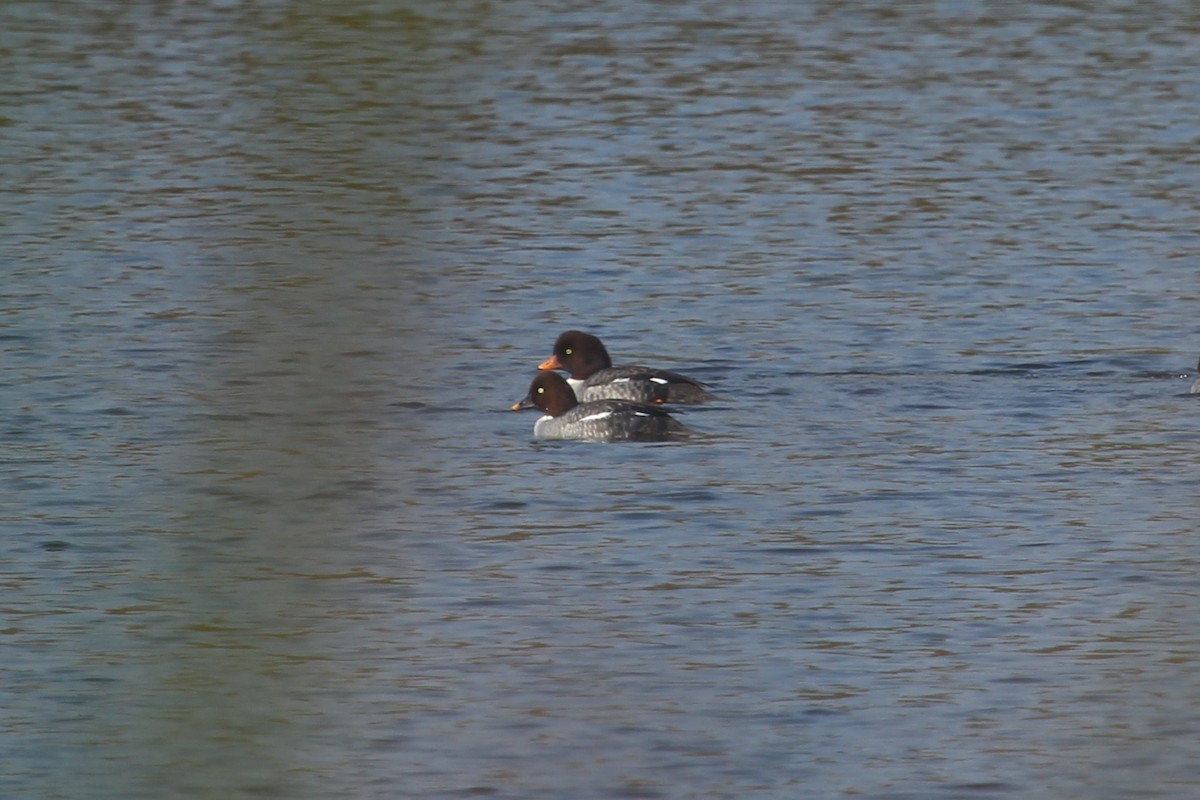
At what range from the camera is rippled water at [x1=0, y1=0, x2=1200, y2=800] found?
2.35 metres

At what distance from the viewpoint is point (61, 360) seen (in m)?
14.2

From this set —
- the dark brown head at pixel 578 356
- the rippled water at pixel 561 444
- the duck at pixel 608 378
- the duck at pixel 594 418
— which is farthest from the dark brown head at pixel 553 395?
the dark brown head at pixel 578 356

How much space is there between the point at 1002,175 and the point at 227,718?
1953 cm

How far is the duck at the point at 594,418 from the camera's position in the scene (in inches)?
505

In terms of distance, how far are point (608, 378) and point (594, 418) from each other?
0.73 m

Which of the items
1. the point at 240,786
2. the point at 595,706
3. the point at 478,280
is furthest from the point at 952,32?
the point at 240,786

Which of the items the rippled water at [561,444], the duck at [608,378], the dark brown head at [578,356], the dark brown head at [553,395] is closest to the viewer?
the rippled water at [561,444]

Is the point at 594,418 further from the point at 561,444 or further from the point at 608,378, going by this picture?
the point at 608,378

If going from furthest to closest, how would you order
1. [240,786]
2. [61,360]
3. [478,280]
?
[478,280] → [61,360] → [240,786]

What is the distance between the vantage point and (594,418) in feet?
42.7

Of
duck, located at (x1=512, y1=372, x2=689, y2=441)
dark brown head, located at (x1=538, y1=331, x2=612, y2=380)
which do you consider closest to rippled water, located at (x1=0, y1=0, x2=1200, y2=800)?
duck, located at (x1=512, y1=372, x2=689, y2=441)

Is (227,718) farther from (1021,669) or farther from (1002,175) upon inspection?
(1002,175)

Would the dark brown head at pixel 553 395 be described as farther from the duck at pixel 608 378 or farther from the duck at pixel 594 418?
the duck at pixel 608 378

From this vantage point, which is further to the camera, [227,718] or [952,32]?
[952,32]
